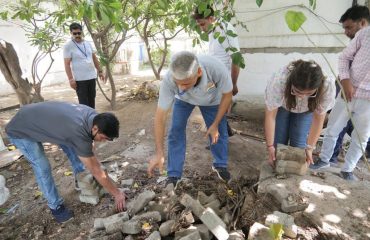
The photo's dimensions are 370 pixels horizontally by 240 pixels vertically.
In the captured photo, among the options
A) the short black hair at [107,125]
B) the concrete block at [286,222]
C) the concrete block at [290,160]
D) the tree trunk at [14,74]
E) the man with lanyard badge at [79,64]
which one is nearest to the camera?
the concrete block at [286,222]

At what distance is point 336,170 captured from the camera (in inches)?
136

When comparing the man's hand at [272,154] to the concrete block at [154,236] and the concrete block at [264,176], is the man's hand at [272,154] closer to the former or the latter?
the concrete block at [264,176]

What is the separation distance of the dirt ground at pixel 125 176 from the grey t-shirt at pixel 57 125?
902mm

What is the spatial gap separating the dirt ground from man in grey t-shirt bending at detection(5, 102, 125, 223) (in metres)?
0.25

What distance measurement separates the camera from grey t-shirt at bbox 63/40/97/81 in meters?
4.81

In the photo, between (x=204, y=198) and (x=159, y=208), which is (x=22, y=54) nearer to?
(x=159, y=208)

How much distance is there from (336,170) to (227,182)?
1416 mm

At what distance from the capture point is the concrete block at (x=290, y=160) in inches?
111

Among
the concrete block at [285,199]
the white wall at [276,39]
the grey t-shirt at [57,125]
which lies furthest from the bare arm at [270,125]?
the white wall at [276,39]

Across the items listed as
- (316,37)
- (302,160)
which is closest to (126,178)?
(302,160)

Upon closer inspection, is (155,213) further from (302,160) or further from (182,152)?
(302,160)

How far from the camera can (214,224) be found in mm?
2180

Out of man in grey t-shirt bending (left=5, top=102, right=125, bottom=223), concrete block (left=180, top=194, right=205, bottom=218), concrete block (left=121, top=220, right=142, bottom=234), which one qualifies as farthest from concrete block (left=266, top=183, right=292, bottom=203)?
man in grey t-shirt bending (left=5, top=102, right=125, bottom=223)

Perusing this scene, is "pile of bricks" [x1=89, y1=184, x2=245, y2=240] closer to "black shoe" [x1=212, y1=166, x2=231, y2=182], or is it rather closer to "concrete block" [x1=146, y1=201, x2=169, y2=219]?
"concrete block" [x1=146, y1=201, x2=169, y2=219]
